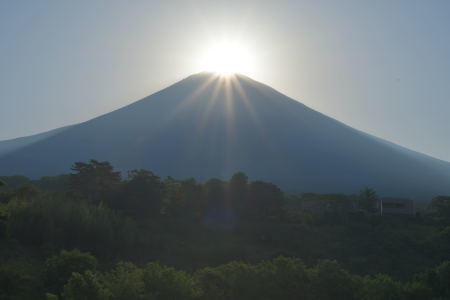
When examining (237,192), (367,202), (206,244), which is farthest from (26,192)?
(367,202)

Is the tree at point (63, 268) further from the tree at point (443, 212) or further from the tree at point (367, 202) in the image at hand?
the tree at point (367, 202)

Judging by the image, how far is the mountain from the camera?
91.2 meters

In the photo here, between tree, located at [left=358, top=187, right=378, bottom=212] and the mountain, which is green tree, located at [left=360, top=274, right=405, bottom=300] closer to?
tree, located at [left=358, top=187, right=378, bottom=212]

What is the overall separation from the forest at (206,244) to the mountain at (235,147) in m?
45.5

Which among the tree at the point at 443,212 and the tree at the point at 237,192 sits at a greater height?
the tree at the point at 237,192

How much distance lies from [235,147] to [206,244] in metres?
73.6

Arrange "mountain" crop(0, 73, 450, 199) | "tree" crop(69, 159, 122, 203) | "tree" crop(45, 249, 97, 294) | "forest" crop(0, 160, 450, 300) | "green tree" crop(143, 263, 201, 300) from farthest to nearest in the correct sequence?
"mountain" crop(0, 73, 450, 199), "tree" crop(69, 159, 122, 203), "tree" crop(45, 249, 97, 294), "forest" crop(0, 160, 450, 300), "green tree" crop(143, 263, 201, 300)

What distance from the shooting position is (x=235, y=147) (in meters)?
101

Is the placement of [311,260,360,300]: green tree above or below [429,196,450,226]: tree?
below

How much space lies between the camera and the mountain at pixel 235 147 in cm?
9125

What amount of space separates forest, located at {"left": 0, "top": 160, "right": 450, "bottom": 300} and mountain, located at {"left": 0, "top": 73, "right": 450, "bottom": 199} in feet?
149

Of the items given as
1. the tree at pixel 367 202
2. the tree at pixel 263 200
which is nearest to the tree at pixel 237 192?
the tree at pixel 263 200

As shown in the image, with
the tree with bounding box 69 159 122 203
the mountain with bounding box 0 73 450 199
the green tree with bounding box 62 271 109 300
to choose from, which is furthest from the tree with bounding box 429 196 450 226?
the mountain with bounding box 0 73 450 199

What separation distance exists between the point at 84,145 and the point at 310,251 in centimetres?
9043
